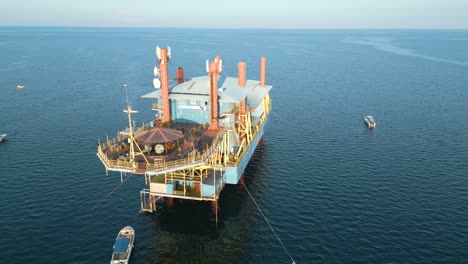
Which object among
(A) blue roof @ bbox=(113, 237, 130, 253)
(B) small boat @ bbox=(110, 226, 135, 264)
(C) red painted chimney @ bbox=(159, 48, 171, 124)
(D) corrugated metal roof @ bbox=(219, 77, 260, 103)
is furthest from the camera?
(D) corrugated metal roof @ bbox=(219, 77, 260, 103)

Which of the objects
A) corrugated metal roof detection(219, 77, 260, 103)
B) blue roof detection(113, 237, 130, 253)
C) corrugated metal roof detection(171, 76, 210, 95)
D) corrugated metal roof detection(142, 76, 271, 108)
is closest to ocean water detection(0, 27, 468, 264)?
blue roof detection(113, 237, 130, 253)

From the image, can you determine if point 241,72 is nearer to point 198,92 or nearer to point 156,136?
point 198,92

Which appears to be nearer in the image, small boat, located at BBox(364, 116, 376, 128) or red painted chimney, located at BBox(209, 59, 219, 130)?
red painted chimney, located at BBox(209, 59, 219, 130)

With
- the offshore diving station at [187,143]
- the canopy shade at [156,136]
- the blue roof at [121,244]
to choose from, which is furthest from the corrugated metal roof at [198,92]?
the blue roof at [121,244]

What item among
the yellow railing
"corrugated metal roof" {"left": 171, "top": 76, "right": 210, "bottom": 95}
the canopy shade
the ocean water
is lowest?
the ocean water

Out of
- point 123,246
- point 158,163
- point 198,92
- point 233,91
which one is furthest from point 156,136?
point 233,91

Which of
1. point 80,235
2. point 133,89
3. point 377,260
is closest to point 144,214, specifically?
point 80,235

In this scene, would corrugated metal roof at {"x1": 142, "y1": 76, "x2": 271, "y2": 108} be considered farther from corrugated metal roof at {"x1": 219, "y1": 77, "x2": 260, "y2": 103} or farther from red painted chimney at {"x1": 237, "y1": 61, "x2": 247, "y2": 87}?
red painted chimney at {"x1": 237, "y1": 61, "x2": 247, "y2": 87}

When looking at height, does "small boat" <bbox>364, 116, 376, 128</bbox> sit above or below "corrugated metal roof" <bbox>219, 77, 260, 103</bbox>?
below
